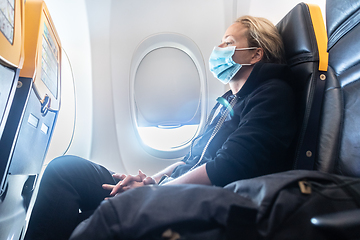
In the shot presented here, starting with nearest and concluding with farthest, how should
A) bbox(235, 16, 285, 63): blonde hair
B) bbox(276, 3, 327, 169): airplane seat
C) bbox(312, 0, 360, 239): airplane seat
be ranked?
1. bbox(312, 0, 360, 239): airplane seat
2. bbox(276, 3, 327, 169): airplane seat
3. bbox(235, 16, 285, 63): blonde hair

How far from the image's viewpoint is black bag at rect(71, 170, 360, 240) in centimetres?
55

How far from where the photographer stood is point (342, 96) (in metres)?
1.07

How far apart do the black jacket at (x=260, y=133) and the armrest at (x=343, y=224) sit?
0.49 m

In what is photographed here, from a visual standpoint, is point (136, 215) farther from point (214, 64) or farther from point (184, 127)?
point (184, 127)

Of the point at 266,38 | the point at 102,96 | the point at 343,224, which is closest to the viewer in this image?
the point at 343,224

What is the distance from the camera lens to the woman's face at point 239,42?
1.59 metres

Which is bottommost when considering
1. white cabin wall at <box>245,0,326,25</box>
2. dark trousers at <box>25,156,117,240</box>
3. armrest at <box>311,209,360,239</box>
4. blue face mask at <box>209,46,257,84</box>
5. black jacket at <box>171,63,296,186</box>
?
dark trousers at <box>25,156,117,240</box>

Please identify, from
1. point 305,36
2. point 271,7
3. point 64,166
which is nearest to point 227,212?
point 64,166

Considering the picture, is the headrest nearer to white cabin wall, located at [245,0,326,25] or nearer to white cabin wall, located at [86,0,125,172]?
white cabin wall, located at [245,0,326,25]

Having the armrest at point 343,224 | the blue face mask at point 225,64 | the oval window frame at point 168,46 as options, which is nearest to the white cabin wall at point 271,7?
the oval window frame at point 168,46

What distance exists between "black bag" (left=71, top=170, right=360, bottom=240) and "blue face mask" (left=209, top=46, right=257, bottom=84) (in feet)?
3.48

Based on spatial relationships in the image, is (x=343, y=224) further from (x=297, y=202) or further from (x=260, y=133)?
(x=260, y=133)

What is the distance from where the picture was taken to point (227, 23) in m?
2.36

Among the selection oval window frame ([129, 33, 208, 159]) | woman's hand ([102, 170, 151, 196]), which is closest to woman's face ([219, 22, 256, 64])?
oval window frame ([129, 33, 208, 159])
